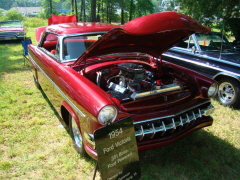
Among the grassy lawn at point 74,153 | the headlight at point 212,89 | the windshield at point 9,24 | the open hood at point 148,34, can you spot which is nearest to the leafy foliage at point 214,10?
the grassy lawn at point 74,153

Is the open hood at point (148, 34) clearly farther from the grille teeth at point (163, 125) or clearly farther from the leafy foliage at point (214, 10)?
the leafy foliage at point (214, 10)

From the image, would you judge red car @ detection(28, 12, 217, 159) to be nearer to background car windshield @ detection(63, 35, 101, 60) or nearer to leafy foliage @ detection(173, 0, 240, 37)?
background car windshield @ detection(63, 35, 101, 60)

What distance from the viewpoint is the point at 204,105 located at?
103 inches

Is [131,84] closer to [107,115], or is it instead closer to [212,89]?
[107,115]

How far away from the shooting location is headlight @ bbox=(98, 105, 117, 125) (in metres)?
1.80

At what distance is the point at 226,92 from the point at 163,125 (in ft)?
8.72

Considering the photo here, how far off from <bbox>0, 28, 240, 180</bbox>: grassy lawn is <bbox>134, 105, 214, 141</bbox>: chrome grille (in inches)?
19.8

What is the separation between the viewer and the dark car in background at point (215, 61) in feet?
13.1

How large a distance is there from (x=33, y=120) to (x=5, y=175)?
3.93 feet

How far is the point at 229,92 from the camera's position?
13.5 ft

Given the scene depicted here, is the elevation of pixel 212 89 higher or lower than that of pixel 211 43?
lower

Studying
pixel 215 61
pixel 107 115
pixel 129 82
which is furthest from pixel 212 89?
pixel 215 61

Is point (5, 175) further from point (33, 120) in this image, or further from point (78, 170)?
point (33, 120)

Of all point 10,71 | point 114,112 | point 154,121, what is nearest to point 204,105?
point 154,121
